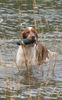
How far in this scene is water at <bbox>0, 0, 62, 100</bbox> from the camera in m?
6.18

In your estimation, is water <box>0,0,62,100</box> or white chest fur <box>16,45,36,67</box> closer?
water <box>0,0,62,100</box>

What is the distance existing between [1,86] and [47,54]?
87.7 inches

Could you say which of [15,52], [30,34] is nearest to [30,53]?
[30,34]

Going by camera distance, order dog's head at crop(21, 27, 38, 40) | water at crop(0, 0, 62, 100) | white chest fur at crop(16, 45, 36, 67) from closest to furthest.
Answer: water at crop(0, 0, 62, 100) → dog's head at crop(21, 27, 38, 40) → white chest fur at crop(16, 45, 36, 67)

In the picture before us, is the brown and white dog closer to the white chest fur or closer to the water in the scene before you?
the white chest fur

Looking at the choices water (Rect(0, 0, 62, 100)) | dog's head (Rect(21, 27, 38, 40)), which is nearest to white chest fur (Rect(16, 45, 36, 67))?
water (Rect(0, 0, 62, 100))

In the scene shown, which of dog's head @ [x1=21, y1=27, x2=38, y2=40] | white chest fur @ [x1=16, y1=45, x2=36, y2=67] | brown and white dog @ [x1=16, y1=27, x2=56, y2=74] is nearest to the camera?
dog's head @ [x1=21, y1=27, x2=38, y2=40]

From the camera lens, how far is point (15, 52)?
28.6 feet

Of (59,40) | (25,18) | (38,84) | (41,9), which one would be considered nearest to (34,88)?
(38,84)

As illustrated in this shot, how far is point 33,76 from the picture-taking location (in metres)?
7.51

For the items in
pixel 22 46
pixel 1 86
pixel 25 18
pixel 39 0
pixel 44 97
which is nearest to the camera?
pixel 44 97

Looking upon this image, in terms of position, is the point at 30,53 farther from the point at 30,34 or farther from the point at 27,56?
the point at 30,34

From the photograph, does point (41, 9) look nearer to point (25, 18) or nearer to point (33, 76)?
point (25, 18)

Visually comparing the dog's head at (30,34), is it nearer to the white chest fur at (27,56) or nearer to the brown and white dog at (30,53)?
the brown and white dog at (30,53)
